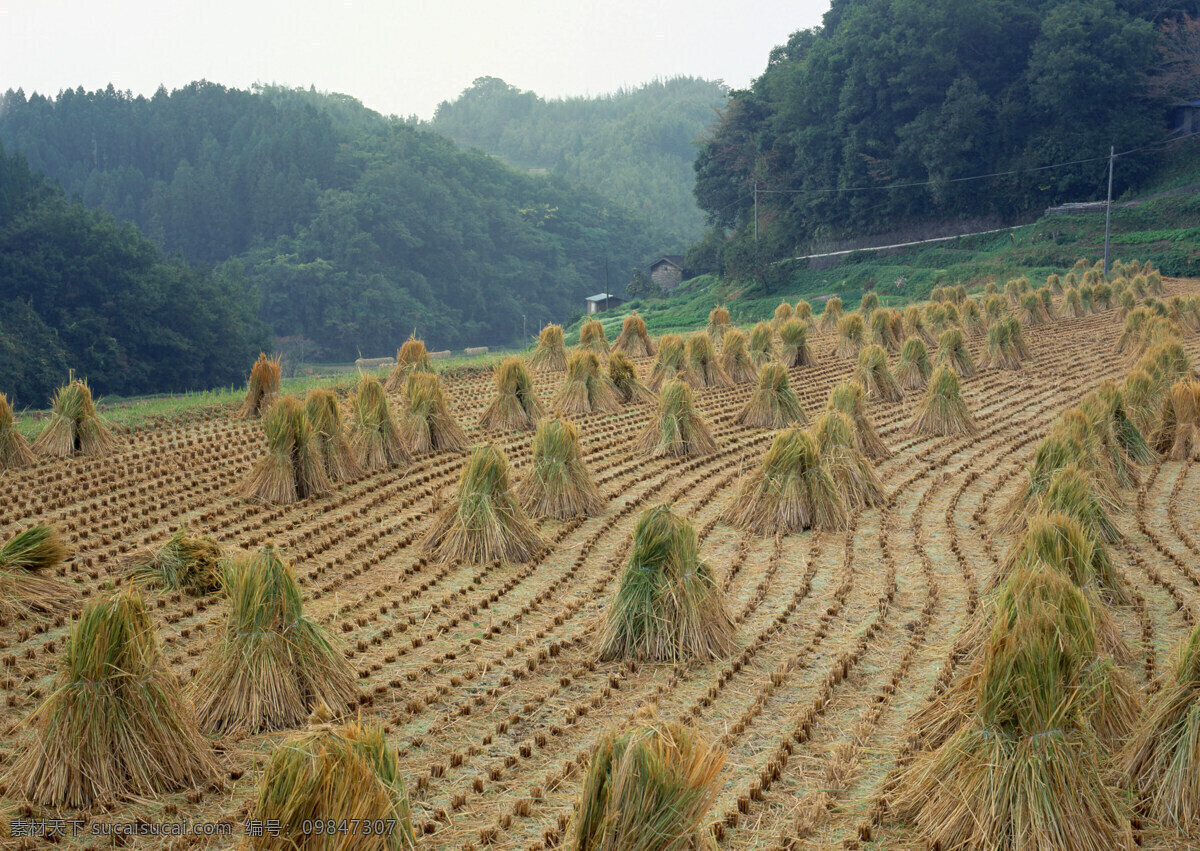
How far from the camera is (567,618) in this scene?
6.14 metres

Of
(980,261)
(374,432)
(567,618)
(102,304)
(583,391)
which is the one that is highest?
(102,304)

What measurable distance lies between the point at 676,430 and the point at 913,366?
17.8ft

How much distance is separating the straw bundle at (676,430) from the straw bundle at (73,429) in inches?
220

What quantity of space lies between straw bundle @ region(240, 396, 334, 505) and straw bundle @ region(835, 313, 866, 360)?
35.4 ft

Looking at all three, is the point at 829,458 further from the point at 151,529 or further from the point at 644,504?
the point at 151,529

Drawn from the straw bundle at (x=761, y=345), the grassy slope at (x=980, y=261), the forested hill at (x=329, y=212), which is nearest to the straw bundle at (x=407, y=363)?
the straw bundle at (x=761, y=345)

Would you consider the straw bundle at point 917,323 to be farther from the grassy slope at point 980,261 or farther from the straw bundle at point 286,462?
the grassy slope at point 980,261

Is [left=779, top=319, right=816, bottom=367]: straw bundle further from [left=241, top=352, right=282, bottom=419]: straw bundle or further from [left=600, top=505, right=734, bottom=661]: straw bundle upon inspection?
[left=600, top=505, right=734, bottom=661]: straw bundle

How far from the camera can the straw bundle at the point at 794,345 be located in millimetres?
16062

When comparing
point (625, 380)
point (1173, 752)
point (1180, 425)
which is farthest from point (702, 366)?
point (1173, 752)

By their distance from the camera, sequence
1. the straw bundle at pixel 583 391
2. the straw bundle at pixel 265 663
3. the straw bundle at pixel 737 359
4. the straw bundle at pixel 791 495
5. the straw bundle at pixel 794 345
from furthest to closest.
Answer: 1. the straw bundle at pixel 794 345
2. the straw bundle at pixel 737 359
3. the straw bundle at pixel 583 391
4. the straw bundle at pixel 791 495
5. the straw bundle at pixel 265 663

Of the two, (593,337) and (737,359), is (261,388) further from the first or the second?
(737,359)

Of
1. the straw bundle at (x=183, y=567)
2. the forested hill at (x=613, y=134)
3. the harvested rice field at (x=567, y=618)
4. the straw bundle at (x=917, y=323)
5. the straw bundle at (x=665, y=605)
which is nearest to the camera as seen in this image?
the harvested rice field at (x=567, y=618)

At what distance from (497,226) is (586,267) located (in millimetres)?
7568
